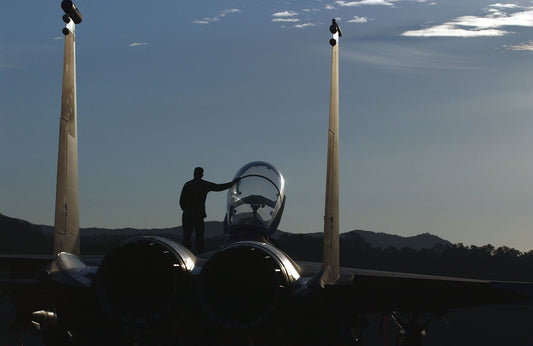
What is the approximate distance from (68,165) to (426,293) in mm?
4326

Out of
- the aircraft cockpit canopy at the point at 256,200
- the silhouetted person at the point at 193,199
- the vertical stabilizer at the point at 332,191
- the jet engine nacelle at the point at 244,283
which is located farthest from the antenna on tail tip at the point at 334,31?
the jet engine nacelle at the point at 244,283

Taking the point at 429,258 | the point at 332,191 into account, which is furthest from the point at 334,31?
the point at 429,258

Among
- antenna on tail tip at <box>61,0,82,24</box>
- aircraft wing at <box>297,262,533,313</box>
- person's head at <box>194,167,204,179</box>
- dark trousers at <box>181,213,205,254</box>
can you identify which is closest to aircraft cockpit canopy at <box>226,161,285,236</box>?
person's head at <box>194,167,204,179</box>

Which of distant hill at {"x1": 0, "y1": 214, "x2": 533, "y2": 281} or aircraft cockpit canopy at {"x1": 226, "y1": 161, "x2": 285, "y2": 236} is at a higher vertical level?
aircraft cockpit canopy at {"x1": 226, "y1": 161, "x2": 285, "y2": 236}

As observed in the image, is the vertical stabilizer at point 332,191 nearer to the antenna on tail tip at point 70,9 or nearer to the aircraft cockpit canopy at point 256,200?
the aircraft cockpit canopy at point 256,200

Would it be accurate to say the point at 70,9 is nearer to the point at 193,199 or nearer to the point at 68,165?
the point at 68,165

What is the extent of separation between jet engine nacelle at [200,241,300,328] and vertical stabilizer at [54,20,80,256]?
1.53m

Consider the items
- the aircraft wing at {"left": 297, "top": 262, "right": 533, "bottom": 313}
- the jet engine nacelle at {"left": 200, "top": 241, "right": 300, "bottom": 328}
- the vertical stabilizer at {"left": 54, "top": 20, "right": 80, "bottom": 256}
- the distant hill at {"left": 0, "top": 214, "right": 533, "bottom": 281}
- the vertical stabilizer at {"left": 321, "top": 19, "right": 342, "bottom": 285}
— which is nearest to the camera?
the jet engine nacelle at {"left": 200, "top": 241, "right": 300, "bottom": 328}

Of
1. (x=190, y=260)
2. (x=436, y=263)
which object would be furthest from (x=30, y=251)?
Result: (x=190, y=260)

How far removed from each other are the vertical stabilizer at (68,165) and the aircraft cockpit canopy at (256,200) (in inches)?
101

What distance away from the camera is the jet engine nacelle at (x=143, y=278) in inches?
308

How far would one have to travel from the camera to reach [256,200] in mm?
10445

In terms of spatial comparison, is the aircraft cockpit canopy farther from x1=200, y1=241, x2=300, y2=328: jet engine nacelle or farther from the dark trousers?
x1=200, y1=241, x2=300, y2=328: jet engine nacelle

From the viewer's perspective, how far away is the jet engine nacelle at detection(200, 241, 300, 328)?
7746 mm
